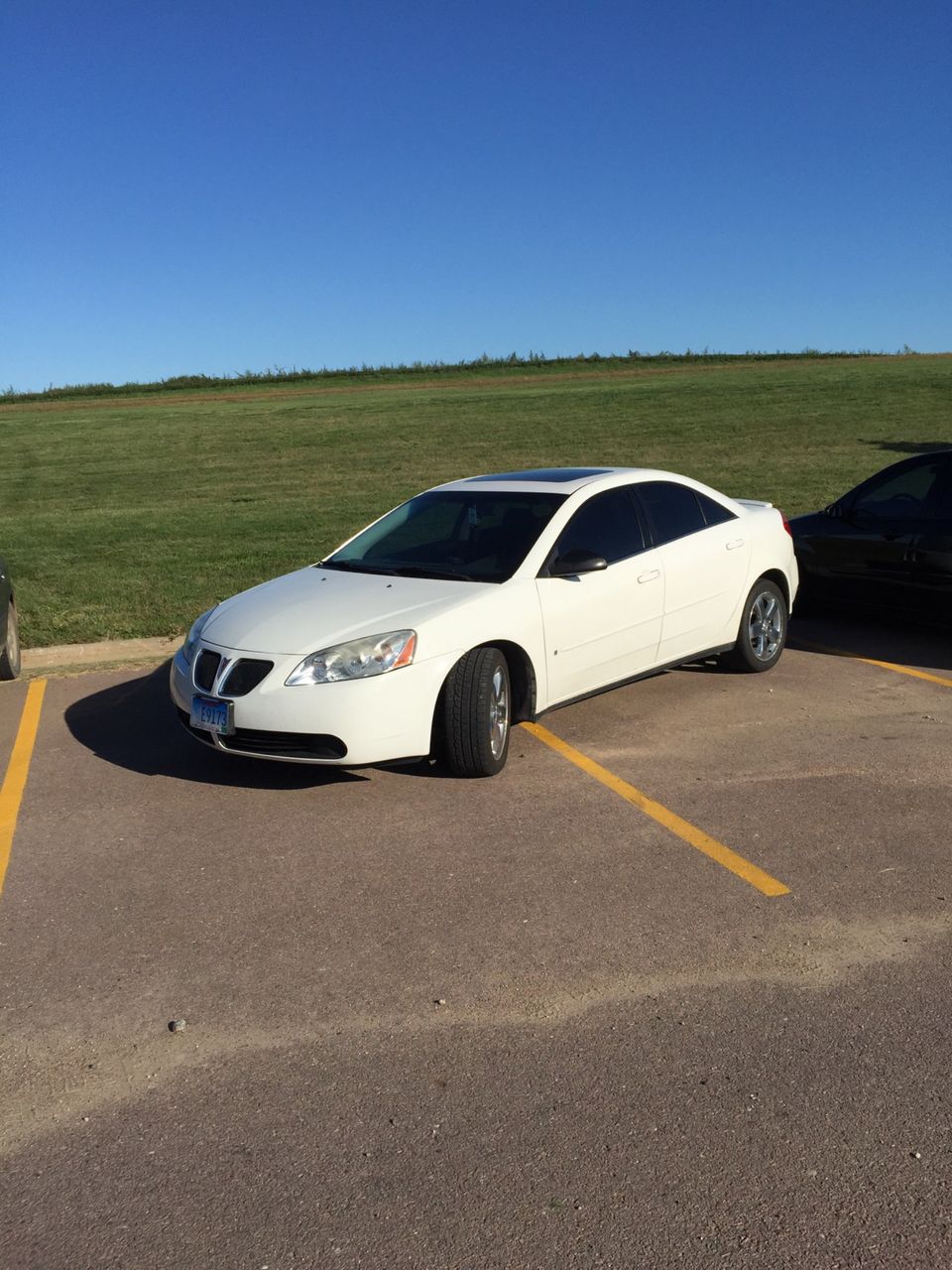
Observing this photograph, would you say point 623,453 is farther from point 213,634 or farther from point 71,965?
point 71,965

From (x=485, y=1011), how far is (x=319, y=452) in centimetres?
2362

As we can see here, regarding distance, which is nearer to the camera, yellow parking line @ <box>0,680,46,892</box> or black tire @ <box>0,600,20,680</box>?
yellow parking line @ <box>0,680,46,892</box>

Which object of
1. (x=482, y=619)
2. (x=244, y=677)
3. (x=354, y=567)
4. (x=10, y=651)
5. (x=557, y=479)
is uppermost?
(x=557, y=479)

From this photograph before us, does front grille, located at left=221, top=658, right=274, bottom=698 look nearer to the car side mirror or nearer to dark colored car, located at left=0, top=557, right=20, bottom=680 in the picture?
the car side mirror

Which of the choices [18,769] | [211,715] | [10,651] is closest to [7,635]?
[10,651]

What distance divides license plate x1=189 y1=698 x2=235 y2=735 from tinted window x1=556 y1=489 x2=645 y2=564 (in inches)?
82.9

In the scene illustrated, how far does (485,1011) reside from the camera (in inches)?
147

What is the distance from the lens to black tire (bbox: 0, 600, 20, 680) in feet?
27.5

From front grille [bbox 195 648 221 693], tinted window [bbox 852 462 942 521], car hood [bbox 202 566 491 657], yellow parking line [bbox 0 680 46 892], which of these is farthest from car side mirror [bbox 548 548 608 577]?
tinted window [bbox 852 462 942 521]

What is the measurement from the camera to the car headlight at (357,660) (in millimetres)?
5613

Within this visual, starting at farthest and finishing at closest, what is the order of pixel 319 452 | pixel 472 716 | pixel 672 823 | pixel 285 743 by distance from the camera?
pixel 319 452
pixel 472 716
pixel 285 743
pixel 672 823

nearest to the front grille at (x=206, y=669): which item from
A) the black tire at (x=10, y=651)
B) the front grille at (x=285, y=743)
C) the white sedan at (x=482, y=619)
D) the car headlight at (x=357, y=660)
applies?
the white sedan at (x=482, y=619)

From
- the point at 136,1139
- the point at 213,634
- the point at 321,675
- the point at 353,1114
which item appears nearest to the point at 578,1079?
the point at 353,1114

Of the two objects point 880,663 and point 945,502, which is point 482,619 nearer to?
point 880,663
